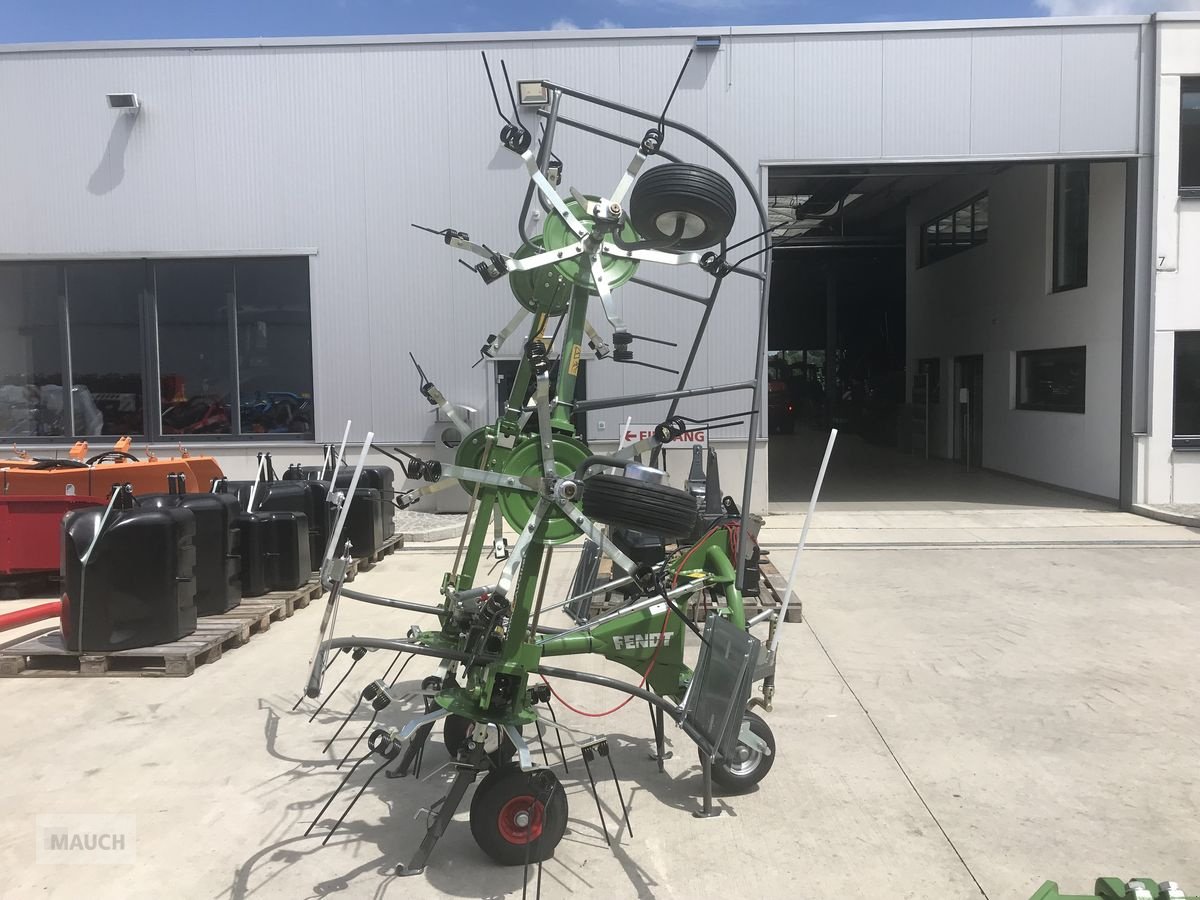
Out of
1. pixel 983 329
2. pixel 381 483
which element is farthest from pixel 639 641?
pixel 983 329

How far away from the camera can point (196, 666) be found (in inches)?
216

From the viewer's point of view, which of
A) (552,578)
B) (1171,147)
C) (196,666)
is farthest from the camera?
(1171,147)

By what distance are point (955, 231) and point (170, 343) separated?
15511mm

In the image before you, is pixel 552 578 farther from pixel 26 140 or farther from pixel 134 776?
pixel 26 140

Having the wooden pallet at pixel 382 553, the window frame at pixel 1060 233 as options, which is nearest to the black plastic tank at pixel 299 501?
the wooden pallet at pixel 382 553

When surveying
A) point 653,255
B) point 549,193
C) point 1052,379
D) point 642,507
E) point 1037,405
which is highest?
point 549,193

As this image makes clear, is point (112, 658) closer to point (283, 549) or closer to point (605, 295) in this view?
point (283, 549)

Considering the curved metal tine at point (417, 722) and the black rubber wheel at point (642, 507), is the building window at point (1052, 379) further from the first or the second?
the curved metal tine at point (417, 722)

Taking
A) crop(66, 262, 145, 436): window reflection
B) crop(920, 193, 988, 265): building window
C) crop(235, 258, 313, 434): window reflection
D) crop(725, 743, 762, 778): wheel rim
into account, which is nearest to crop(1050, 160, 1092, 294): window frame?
crop(920, 193, 988, 265): building window

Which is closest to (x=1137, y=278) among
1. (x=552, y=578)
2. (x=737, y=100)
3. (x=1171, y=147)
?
(x=1171, y=147)

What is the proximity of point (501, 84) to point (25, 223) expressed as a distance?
7.25 m

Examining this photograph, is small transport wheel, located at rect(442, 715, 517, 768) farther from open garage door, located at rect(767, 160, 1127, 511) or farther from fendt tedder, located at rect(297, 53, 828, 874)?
open garage door, located at rect(767, 160, 1127, 511)

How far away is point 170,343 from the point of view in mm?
12492

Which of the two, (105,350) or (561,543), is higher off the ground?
(105,350)
